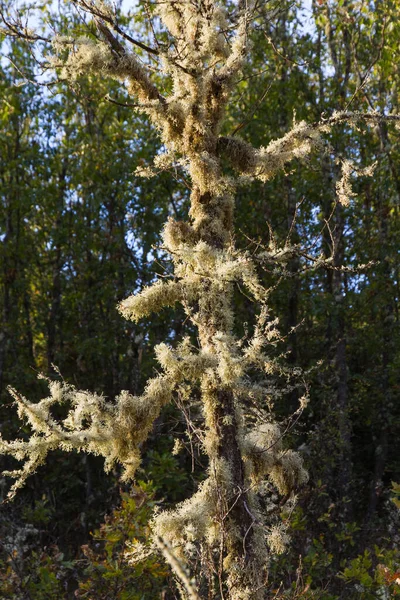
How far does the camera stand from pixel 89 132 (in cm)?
1186

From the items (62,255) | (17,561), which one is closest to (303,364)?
(62,255)

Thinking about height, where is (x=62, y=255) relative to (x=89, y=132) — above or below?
below

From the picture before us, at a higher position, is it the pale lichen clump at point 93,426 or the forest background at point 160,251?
the forest background at point 160,251

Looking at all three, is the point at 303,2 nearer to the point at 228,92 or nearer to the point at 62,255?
the point at 62,255

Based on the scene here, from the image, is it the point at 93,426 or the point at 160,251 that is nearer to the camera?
the point at 93,426

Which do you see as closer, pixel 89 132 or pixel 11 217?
pixel 11 217

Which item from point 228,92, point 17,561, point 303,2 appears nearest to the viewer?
point 228,92

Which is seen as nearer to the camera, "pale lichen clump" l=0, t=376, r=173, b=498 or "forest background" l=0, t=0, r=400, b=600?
"pale lichen clump" l=0, t=376, r=173, b=498

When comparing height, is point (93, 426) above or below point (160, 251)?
below

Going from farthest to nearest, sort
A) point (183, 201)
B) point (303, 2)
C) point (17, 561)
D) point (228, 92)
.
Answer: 1. point (183, 201)
2. point (303, 2)
3. point (17, 561)
4. point (228, 92)

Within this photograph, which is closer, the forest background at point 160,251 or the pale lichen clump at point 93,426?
the pale lichen clump at point 93,426

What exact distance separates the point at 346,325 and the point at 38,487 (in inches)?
213

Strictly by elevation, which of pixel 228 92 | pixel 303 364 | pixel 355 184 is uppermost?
pixel 355 184

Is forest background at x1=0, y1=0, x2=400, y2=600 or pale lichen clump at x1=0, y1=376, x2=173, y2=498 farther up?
forest background at x1=0, y1=0, x2=400, y2=600
